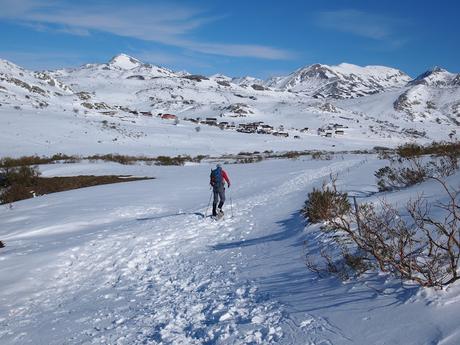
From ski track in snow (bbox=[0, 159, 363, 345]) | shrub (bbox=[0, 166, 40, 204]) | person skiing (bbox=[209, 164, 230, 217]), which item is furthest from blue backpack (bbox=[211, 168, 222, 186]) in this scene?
shrub (bbox=[0, 166, 40, 204])

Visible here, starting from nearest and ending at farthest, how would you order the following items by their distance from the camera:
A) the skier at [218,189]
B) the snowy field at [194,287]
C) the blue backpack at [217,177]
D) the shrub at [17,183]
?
the snowy field at [194,287]
the skier at [218,189]
the blue backpack at [217,177]
the shrub at [17,183]

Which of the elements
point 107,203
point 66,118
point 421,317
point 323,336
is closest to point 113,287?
point 323,336

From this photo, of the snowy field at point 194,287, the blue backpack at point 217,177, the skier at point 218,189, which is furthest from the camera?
the blue backpack at point 217,177

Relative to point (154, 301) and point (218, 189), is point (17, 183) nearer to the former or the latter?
point (218, 189)

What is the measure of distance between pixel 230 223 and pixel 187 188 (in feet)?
30.6

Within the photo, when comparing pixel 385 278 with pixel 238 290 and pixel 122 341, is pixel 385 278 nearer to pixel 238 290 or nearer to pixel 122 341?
pixel 238 290

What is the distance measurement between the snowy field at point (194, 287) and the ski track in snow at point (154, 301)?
0.02 m

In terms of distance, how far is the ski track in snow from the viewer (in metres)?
5.40

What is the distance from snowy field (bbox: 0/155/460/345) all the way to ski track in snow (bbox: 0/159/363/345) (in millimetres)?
24

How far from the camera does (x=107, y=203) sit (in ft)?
58.2

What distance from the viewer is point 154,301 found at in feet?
22.7

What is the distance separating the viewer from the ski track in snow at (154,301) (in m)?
5.40

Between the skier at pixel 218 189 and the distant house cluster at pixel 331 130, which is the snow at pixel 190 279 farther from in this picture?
the distant house cluster at pixel 331 130

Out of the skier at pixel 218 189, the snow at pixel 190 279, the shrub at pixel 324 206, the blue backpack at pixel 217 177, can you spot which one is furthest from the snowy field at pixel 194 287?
the blue backpack at pixel 217 177
